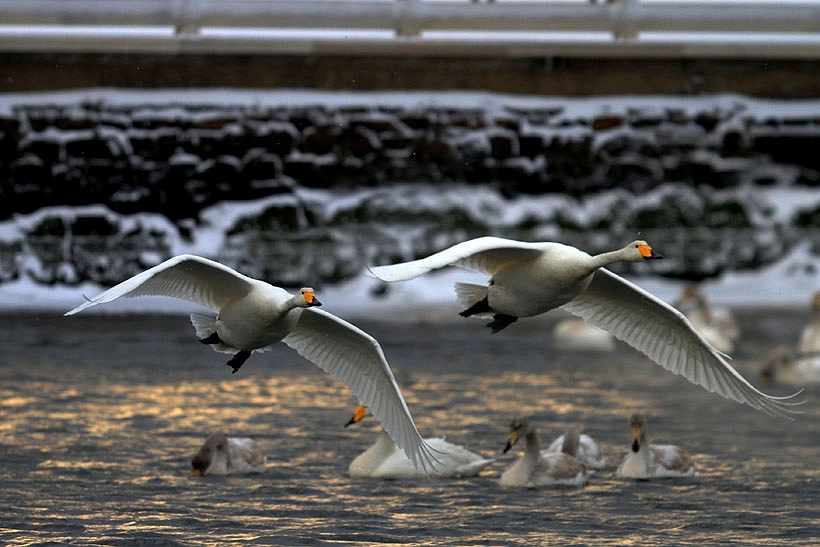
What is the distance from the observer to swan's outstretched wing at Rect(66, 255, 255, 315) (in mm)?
9156

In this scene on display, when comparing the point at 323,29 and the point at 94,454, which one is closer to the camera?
the point at 94,454

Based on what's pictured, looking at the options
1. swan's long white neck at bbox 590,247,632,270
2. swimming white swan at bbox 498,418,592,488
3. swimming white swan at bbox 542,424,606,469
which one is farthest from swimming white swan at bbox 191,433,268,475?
swan's long white neck at bbox 590,247,632,270

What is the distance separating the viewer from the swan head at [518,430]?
1233 centimetres

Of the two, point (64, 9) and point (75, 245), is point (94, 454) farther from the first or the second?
point (64, 9)

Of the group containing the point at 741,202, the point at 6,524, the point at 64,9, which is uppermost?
the point at 64,9

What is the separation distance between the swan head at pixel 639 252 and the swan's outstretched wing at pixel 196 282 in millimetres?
2217

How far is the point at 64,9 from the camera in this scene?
83.9ft

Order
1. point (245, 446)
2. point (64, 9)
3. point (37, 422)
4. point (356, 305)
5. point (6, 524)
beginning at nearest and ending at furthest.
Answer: point (6, 524)
point (245, 446)
point (37, 422)
point (356, 305)
point (64, 9)

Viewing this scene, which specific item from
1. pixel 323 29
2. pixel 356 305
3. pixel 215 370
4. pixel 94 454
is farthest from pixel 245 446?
pixel 323 29

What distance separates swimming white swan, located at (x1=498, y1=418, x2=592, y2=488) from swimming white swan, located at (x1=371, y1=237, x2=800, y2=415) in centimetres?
139

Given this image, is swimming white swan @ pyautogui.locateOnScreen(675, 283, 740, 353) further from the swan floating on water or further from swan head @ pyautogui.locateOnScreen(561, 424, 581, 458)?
swan head @ pyautogui.locateOnScreen(561, 424, 581, 458)

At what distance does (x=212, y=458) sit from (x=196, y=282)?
2762 mm

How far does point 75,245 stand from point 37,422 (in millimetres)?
10915

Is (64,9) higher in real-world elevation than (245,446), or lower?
higher
